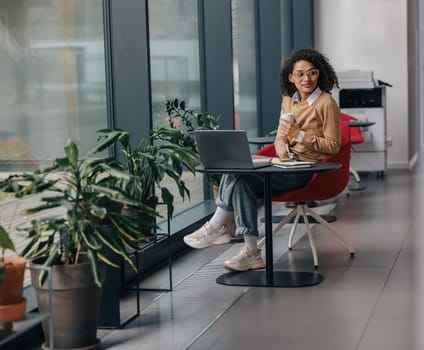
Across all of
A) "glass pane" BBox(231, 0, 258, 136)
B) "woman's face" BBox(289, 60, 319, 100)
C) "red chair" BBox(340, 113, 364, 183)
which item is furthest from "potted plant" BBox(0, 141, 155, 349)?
"red chair" BBox(340, 113, 364, 183)

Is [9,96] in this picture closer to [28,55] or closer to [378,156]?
[28,55]

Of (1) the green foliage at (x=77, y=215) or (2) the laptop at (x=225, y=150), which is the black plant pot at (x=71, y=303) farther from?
(2) the laptop at (x=225, y=150)

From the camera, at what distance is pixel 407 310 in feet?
15.1

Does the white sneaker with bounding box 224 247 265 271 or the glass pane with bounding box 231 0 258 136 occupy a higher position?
the glass pane with bounding box 231 0 258 136

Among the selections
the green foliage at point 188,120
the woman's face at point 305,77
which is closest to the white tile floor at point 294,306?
the green foliage at point 188,120

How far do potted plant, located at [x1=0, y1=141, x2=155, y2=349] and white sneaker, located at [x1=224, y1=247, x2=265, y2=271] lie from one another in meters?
1.58

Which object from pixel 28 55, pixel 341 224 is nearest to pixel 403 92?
pixel 341 224

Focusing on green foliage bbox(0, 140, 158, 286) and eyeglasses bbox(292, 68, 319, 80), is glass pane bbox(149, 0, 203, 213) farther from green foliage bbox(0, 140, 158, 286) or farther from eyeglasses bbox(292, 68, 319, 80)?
green foliage bbox(0, 140, 158, 286)

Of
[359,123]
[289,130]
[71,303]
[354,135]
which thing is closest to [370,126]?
[354,135]

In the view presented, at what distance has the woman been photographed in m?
5.44

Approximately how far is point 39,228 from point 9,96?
70 centimetres

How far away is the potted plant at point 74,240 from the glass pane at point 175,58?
268 centimetres

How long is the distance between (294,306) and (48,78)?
1739 mm

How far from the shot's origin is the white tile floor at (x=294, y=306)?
13.5ft
